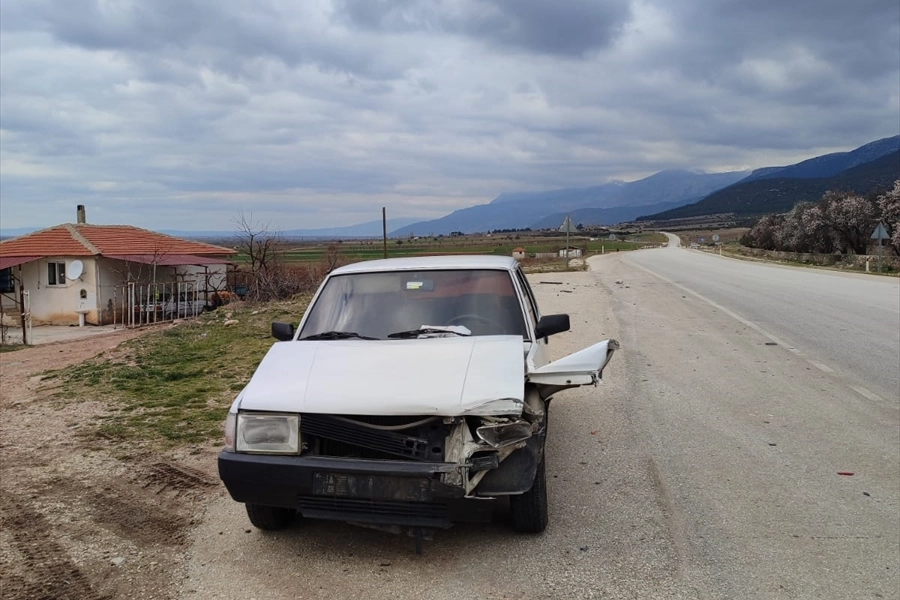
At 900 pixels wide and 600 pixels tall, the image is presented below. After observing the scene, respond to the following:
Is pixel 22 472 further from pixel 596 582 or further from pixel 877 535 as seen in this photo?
pixel 877 535

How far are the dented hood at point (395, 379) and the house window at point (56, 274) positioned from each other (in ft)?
95.4

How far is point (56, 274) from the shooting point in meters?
29.2

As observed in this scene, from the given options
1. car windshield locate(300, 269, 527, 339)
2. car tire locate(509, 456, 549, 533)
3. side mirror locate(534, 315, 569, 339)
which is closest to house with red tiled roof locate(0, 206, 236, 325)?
car windshield locate(300, 269, 527, 339)

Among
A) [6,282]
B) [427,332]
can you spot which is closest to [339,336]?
[427,332]

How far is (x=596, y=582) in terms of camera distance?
336cm

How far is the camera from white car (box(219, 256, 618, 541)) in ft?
11.2

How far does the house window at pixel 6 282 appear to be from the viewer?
30858 mm

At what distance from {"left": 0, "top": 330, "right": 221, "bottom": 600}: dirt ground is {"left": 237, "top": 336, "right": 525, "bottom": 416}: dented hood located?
1049 mm

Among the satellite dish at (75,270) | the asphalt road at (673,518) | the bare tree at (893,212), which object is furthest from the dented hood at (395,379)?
the bare tree at (893,212)

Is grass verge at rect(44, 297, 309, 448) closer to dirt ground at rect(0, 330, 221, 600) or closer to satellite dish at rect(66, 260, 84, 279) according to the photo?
dirt ground at rect(0, 330, 221, 600)

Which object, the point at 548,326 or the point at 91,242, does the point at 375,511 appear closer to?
the point at 548,326

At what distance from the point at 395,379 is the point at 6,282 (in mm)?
34042

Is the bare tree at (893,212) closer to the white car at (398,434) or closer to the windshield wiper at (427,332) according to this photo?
the windshield wiper at (427,332)

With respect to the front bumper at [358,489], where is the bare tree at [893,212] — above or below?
above
